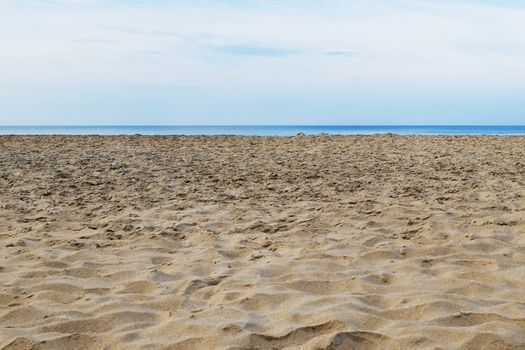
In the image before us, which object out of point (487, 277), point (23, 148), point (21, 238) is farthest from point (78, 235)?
point (23, 148)

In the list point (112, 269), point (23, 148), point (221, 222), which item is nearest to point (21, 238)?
point (112, 269)

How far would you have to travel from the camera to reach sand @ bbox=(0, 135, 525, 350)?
12.5 feet

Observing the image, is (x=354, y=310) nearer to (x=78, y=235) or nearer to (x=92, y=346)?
(x=92, y=346)

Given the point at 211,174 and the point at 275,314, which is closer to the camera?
the point at 275,314

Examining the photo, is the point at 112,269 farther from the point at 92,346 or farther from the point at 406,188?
the point at 406,188

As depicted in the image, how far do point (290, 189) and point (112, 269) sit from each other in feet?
14.4

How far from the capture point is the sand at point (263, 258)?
3.80 m

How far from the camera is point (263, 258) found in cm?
548

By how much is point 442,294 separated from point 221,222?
3.15m

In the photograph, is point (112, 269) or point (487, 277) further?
point (112, 269)

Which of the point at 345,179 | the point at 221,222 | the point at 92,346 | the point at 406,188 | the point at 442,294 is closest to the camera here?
the point at 92,346

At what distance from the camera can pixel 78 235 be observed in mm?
6441

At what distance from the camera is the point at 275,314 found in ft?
13.4

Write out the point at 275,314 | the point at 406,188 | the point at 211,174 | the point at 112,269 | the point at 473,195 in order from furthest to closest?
1. the point at 211,174
2. the point at 406,188
3. the point at 473,195
4. the point at 112,269
5. the point at 275,314
